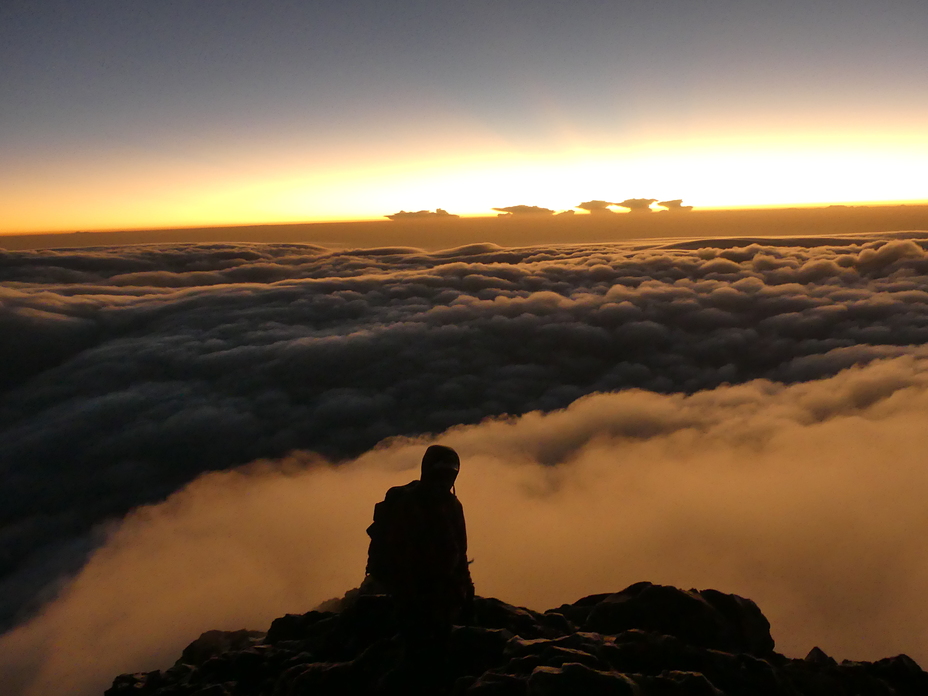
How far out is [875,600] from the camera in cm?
3547

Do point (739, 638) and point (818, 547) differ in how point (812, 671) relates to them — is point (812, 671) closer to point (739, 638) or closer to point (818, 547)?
point (739, 638)

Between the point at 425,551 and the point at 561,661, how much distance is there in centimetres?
345

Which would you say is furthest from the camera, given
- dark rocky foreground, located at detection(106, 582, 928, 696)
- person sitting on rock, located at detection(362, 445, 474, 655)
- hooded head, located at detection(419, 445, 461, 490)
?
person sitting on rock, located at detection(362, 445, 474, 655)

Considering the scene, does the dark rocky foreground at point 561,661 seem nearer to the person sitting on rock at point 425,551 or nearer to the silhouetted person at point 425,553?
the silhouetted person at point 425,553

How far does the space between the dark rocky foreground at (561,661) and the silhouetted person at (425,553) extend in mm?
796

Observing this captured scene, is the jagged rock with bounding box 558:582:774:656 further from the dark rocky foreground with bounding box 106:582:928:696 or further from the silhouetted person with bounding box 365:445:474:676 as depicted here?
the silhouetted person with bounding box 365:445:474:676

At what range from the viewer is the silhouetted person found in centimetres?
1070

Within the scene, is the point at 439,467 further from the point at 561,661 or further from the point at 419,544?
the point at 561,661

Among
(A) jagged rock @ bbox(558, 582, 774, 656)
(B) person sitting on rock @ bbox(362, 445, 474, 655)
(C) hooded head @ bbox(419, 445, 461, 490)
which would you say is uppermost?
(C) hooded head @ bbox(419, 445, 461, 490)

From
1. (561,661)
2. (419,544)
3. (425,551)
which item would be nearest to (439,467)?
(419,544)

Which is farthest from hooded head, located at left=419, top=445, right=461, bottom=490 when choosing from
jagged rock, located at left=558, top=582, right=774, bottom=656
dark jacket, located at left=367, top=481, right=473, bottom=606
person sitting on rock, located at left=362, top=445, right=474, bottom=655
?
jagged rock, located at left=558, top=582, right=774, bottom=656

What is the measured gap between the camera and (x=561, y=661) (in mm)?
10680

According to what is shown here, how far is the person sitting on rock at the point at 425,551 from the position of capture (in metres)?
10.7

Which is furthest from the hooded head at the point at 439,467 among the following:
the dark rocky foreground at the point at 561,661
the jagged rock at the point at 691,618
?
the jagged rock at the point at 691,618
